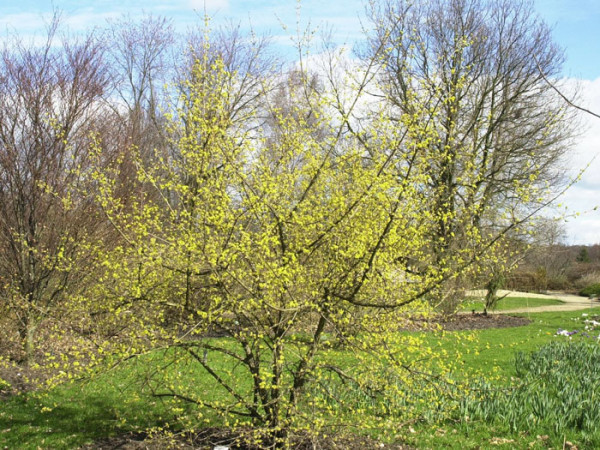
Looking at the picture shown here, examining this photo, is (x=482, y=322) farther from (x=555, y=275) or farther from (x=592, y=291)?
(x=555, y=275)

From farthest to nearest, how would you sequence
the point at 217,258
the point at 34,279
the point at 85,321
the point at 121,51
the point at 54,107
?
the point at 121,51, the point at 54,107, the point at 34,279, the point at 85,321, the point at 217,258

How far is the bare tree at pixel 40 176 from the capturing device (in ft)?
26.2

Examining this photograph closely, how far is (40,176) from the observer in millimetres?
8117

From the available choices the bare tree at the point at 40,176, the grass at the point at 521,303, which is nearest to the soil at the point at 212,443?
the bare tree at the point at 40,176

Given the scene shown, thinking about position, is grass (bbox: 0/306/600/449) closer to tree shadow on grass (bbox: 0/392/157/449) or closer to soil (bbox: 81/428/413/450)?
tree shadow on grass (bbox: 0/392/157/449)

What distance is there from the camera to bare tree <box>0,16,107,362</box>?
26.2ft

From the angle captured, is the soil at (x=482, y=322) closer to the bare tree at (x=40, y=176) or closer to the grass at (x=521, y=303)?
the grass at (x=521, y=303)

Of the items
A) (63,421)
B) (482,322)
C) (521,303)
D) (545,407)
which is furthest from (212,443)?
(521,303)

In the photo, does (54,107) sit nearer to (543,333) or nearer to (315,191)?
(315,191)

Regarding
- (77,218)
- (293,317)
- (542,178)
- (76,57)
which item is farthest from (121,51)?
(293,317)

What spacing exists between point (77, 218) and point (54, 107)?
197 cm

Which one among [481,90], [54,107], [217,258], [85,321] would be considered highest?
[481,90]

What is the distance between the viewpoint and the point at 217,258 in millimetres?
3729

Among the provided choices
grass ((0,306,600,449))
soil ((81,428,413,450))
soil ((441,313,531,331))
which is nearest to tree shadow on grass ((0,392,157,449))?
grass ((0,306,600,449))
